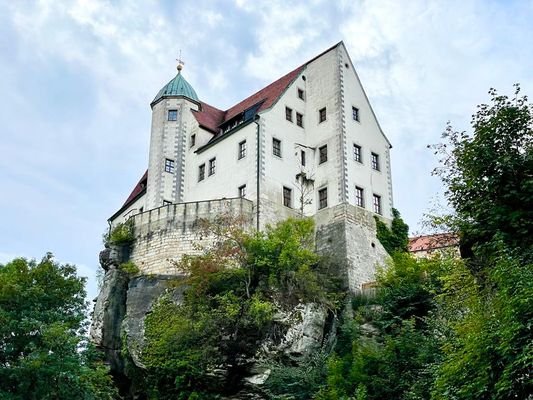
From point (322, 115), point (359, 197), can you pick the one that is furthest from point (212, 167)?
point (359, 197)

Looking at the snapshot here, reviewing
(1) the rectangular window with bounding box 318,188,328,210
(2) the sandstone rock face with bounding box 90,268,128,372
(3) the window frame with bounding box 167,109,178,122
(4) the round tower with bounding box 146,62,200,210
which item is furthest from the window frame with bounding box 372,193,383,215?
(2) the sandstone rock face with bounding box 90,268,128,372

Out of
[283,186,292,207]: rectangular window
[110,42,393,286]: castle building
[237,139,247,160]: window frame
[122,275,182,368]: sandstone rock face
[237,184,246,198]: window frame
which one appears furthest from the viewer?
[237,139,247,160]: window frame

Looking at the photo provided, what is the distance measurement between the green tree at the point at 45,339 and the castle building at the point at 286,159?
7.37 m

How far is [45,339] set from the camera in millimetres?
27672

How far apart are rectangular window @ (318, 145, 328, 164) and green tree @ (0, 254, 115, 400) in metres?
15.1

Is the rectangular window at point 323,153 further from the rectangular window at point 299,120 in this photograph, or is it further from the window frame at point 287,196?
the window frame at point 287,196

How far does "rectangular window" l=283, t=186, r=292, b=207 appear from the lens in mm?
39656

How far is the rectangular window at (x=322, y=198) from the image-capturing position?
39.5m

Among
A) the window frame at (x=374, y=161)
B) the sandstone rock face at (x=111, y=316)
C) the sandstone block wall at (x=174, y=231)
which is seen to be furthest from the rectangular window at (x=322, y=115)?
the sandstone rock face at (x=111, y=316)

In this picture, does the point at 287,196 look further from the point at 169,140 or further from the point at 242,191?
the point at 169,140

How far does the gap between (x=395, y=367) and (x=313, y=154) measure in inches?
678

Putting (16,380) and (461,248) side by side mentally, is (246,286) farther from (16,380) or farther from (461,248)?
(461,248)

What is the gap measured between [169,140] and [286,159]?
7743 mm

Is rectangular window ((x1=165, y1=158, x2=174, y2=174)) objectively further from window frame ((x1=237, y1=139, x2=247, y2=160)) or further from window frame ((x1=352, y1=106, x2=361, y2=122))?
window frame ((x1=352, y1=106, x2=361, y2=122))
